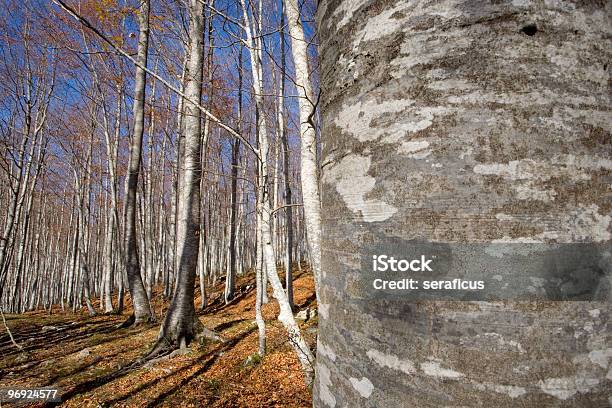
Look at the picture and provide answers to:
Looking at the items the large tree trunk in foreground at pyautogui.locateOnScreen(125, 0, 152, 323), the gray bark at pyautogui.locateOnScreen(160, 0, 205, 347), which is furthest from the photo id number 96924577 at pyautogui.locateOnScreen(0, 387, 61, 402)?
the large tree trunk in foreground at pyautogui.locateOnScreen(125, 0, 152, 323)

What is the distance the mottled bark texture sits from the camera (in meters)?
0.53

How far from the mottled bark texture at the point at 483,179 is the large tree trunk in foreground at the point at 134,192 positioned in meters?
9.86

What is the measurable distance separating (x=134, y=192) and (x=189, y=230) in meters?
3.68

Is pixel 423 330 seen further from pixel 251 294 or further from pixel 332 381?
pixel 251 294

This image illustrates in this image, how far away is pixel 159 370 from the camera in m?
5.84

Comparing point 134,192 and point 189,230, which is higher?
point 134,192

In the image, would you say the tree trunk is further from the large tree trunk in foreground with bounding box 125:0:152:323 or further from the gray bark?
the large tree trunk in foreground with bounding box 125:0:152:323

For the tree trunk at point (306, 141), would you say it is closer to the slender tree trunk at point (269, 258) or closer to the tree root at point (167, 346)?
the slender tree trunk at point (269, 258)

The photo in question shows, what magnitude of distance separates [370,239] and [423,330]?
0.18 metres

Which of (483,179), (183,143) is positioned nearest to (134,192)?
(183,143)

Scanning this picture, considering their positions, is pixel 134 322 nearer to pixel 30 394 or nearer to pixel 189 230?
pixel 30 394

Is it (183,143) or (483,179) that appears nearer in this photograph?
(483,179)

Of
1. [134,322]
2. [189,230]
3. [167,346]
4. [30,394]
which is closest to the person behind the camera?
[30,394]

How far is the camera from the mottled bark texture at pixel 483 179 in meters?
0.53
